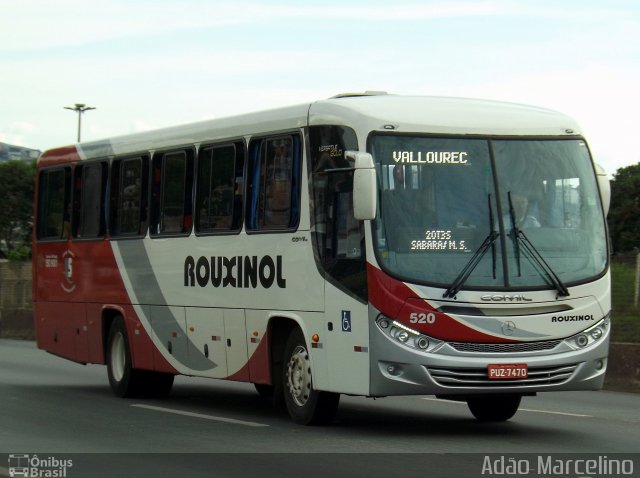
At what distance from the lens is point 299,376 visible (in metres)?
13.7

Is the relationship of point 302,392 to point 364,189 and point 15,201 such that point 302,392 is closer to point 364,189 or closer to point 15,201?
point 364,189

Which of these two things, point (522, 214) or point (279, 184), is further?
point (279, 184)

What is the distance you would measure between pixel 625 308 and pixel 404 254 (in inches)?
381

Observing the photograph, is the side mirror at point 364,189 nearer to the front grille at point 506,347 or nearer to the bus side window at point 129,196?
the front grille at point 506,347

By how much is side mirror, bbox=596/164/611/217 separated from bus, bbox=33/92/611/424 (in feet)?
0.07

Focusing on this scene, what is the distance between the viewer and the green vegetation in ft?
68.3

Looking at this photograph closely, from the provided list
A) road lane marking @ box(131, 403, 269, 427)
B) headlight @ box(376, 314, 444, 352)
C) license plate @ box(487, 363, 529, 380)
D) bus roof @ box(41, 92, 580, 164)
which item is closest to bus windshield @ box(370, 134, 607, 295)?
bus roof @ box(41, 92, 580, 164)

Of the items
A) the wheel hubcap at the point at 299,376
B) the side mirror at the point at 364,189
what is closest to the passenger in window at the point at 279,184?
the wheel hubcap at the point at 299,376

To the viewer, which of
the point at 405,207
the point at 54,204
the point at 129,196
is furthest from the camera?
the point at 54,204

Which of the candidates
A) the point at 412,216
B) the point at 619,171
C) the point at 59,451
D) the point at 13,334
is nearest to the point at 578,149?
the point at 412,216

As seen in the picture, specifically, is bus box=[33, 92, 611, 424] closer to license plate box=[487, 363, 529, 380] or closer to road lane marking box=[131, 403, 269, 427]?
license plate box=[487, 363, 529, 380]

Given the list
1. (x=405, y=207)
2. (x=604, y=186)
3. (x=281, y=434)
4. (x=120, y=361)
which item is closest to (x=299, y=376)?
(x=281, y=434)

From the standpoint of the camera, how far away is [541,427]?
13.7 metres

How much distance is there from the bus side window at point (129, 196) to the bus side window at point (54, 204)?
1657 mm
